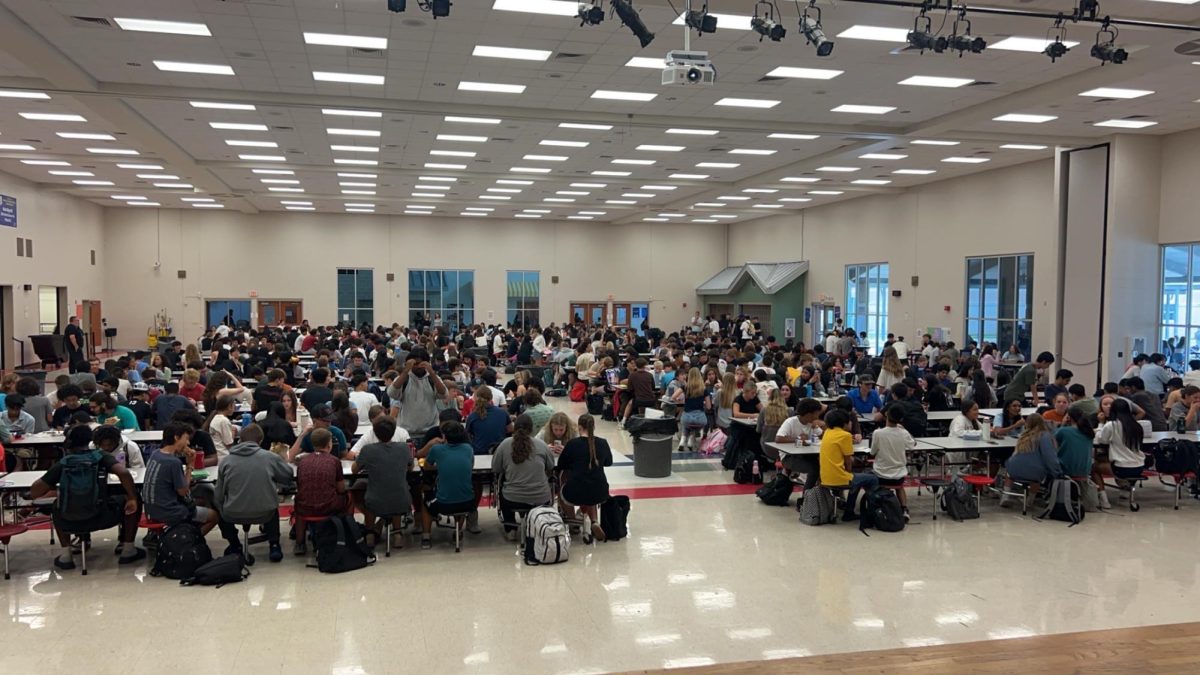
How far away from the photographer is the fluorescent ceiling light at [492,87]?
12.5 meters

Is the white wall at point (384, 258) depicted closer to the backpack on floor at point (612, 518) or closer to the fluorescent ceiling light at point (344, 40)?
the fluorescent ceiling light at point (344, 40)

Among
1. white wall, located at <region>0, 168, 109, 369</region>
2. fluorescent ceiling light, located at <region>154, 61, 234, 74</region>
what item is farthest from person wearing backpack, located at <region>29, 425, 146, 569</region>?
white wall, located at <region>0, 168, 109, 369</region>

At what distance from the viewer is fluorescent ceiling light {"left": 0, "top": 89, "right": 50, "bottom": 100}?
1241 centimetres

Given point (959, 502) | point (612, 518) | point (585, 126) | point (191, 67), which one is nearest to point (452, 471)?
point (612, 518)

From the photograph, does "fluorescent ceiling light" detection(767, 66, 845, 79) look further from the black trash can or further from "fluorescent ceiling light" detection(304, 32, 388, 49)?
"fluorescent ceiling light" detection(304, 32, 388, 49)

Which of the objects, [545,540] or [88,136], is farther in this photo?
[88,136]

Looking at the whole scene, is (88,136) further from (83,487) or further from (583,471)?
(583,471)

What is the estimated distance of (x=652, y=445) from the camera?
10.1 meters

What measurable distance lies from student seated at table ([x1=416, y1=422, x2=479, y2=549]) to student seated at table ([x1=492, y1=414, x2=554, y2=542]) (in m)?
0.26

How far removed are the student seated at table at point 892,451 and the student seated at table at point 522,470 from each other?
3303 mm

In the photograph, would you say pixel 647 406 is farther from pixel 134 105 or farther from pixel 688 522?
pixel 134 105

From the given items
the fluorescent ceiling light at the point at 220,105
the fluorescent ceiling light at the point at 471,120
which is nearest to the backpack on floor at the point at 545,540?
the fluorescent ceiling light at the point at 471,120

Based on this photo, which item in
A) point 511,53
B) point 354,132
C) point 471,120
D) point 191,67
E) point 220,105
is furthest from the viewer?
point 354,132

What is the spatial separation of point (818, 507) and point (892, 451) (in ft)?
2.97
